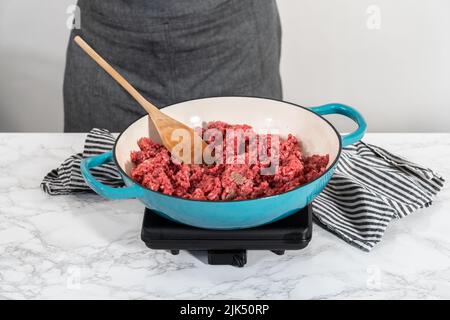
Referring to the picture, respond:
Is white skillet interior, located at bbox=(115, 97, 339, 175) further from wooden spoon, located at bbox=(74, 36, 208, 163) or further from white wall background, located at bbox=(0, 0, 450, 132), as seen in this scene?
white wall background, located at bbox=(0, 0, 450, 132)

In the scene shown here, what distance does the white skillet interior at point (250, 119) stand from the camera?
3.41 ft

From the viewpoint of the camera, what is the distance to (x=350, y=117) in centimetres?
107

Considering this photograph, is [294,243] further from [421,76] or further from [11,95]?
[11,95]

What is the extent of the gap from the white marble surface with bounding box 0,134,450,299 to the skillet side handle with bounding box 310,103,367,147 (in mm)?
160

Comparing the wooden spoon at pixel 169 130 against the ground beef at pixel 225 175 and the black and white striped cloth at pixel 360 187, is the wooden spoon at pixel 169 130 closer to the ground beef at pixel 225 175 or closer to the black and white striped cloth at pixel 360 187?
the ground beef at pixel 225 175

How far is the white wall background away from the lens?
7.06ft

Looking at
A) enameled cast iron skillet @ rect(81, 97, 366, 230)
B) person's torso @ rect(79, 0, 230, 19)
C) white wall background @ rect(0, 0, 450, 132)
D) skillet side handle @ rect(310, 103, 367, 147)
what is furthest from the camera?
white wall background @ rect(0, 0, 450, 132)

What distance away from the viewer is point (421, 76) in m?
2.24

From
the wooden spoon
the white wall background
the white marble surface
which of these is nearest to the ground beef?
the wooden spoon

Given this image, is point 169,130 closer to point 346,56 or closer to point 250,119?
point 250,119

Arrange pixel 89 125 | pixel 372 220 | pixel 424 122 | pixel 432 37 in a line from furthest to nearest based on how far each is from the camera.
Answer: pixel 424 122 → pixel 432 37 → pixel 89 125 → pixel 372 220

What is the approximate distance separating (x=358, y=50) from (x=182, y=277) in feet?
4.77

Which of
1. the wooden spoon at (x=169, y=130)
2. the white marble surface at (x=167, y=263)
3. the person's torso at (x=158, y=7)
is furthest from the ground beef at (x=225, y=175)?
the person's torso at (x=158, y=7)
